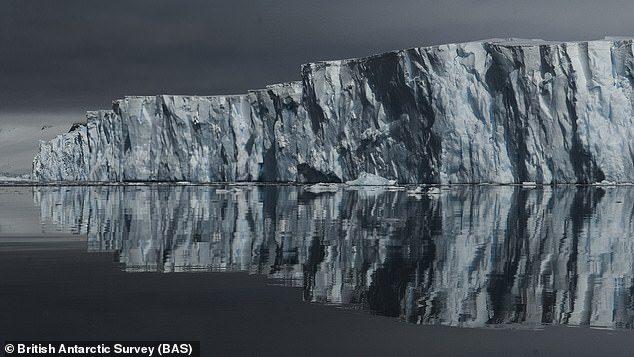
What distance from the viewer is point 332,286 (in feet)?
25.9

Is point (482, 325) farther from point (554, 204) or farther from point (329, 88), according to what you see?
point (329, 88)

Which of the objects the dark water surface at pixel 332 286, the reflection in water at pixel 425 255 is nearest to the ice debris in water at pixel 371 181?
the reflection in water at pixel 425 255

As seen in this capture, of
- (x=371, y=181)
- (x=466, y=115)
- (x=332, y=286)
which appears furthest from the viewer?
(x=371, y=181)

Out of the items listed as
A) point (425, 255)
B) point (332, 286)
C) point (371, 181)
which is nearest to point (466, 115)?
point (371, 181)

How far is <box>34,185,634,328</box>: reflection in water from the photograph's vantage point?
6.82 meters

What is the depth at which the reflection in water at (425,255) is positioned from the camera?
6.82 meters

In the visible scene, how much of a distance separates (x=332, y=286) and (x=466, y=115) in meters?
33.1

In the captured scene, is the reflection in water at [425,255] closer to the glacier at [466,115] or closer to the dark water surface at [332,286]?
the dark water surface at [332,286]

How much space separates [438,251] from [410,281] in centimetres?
282

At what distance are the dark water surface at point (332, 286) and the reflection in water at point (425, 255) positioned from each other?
0.03 m

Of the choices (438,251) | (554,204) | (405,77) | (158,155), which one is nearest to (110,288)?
(438,251)

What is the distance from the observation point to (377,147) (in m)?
42.5

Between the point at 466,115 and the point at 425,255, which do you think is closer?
the point at 425,255

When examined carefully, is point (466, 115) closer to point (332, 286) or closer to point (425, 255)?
point (425, 255)
